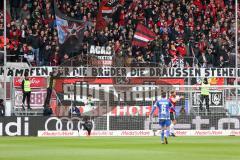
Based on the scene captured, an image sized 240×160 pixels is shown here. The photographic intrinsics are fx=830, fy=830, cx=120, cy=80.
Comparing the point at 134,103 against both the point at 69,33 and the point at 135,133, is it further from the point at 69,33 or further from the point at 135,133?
the point at 69,33

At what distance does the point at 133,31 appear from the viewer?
44344mm

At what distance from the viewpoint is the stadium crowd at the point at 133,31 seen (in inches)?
1622

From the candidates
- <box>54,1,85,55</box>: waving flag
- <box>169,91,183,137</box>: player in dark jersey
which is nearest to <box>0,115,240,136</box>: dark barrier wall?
<box>169,91,183,137</box>: player in dark jersey

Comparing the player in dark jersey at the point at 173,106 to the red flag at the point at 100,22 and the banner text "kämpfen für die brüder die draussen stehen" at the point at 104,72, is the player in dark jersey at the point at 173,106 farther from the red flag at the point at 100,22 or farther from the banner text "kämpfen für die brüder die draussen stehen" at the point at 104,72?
the red flag at the point at 100,22

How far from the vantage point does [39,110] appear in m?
37.9

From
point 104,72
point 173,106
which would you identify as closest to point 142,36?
point 104,72

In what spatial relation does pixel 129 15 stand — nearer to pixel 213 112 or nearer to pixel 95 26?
pixel 95 26

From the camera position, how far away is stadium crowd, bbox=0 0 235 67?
41188 millimetres

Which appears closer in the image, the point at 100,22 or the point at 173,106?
the point at 173,106

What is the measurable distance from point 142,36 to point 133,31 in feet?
2.81

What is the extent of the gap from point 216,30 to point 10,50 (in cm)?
1254

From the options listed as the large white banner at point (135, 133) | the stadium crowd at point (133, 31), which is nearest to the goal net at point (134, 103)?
the large white banner at point (135, 133)

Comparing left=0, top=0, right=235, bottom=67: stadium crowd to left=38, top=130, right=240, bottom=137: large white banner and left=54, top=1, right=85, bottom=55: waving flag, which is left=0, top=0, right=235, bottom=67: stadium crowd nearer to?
left=54, top=1, right=85, bottom=55: waving flag

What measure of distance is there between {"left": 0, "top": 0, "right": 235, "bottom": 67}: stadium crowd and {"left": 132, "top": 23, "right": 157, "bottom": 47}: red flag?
13.5 inches
